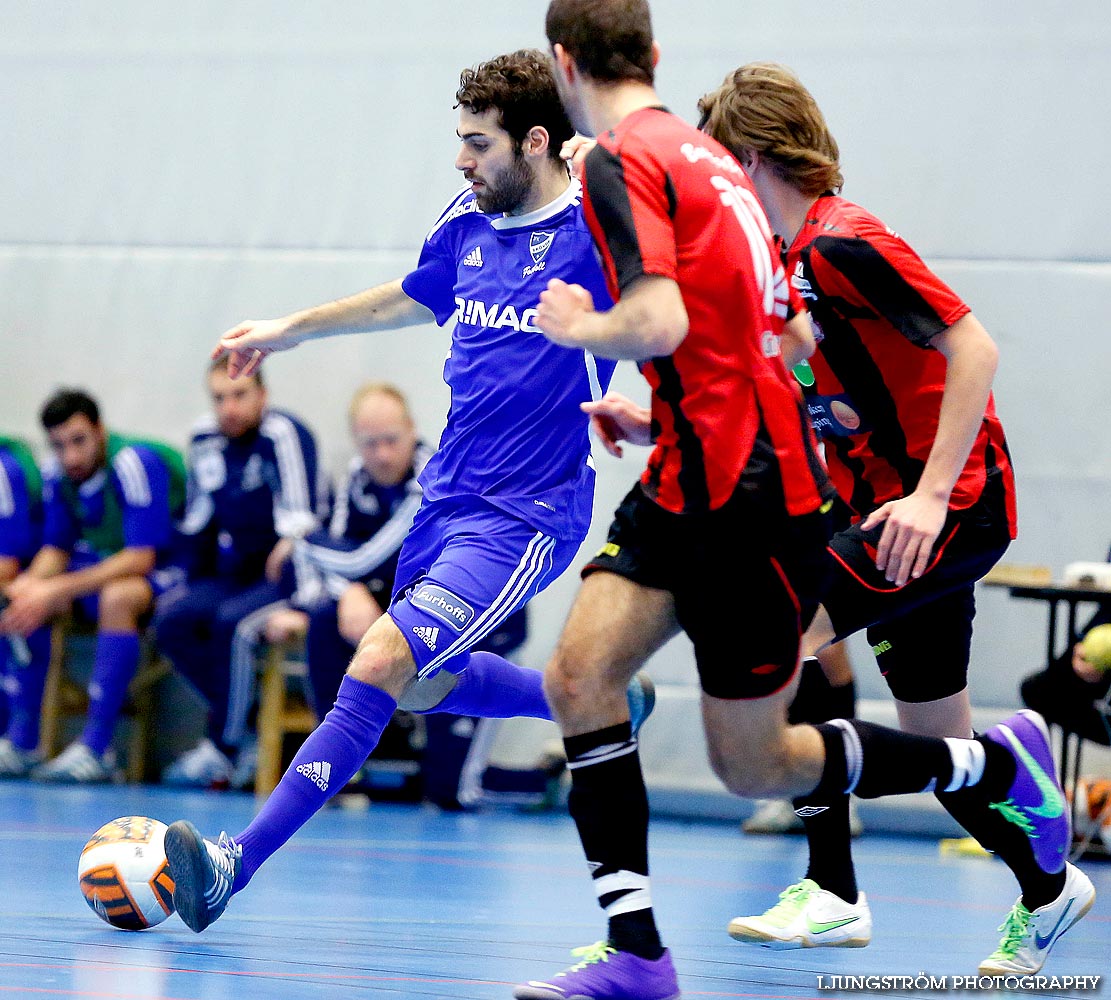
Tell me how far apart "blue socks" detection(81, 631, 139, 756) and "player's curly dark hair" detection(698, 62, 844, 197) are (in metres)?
5.28

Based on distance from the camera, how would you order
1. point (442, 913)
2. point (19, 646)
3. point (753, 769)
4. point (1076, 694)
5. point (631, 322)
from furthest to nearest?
point (19, 646)
point (1076, 694)
point (442, 913)
point (753, 769)
point (631, 322)

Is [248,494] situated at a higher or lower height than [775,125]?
lower

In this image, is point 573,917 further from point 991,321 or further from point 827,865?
point 991,321

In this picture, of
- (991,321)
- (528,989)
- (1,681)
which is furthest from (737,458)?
(1,681)

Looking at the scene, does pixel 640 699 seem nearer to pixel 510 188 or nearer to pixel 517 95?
pixel 510 188

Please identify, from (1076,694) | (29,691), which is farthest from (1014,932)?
(29,691)

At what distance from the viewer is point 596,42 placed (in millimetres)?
3045

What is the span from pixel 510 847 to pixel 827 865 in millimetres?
2496

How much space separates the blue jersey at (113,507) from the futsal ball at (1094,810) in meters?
4.54

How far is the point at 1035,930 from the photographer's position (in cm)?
371

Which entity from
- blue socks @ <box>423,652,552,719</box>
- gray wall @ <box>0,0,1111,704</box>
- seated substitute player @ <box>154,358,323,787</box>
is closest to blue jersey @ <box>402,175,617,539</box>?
blue socks @ <box>423,652,552,719</box>

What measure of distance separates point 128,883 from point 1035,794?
209cm

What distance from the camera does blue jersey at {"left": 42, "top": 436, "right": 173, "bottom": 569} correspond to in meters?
8.25

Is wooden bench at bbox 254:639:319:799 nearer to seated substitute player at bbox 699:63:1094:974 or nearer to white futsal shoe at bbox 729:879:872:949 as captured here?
white futsal shoe at bbox 729:879:872:949
